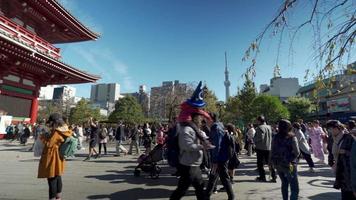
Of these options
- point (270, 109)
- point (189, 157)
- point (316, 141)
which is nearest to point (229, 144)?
point (189, 157)

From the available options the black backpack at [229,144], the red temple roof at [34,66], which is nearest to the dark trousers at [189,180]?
the black backpack at [229,144]

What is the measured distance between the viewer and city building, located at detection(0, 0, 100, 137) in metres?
16.3

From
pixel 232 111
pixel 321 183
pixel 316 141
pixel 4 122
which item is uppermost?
pixel 232 111

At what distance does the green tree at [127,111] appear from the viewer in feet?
195

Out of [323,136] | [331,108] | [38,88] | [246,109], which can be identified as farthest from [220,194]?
[331,108]

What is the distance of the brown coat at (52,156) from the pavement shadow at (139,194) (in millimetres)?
1354

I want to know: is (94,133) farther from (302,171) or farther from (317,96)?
(317,96)

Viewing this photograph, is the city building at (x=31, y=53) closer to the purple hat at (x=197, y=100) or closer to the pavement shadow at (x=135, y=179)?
the pavement shadow at (x=135, y=179)

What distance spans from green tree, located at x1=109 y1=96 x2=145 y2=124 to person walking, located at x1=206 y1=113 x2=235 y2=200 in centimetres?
5408

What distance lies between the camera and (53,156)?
491cm

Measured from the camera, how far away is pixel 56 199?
4.99m

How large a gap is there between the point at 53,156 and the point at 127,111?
56.0m

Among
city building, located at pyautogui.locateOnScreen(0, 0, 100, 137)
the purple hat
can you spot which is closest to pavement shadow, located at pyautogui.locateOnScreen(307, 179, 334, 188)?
the purple hat

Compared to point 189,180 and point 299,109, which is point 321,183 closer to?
point 189,180
